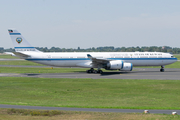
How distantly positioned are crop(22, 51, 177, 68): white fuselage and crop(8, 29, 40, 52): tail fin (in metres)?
1.10

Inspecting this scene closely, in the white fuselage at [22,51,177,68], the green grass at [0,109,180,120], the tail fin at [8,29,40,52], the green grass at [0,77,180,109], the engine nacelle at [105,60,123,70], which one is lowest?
the green grass at [0,77,180,109]

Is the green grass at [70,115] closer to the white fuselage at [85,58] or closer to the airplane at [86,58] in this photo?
the airplane at [86,58]

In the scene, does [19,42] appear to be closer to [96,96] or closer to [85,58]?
[85,58]

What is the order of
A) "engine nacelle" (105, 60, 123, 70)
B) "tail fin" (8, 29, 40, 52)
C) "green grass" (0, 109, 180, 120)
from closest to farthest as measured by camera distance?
"green grass" (0, 109, 180, 120)
"engine nacelle" (105, 60, 123, 70)
"tail fin" (8, 29, 40, 52)

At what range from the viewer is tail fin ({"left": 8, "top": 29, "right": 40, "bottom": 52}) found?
45625 mm

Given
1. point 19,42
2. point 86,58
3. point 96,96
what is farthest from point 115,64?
point 96,96

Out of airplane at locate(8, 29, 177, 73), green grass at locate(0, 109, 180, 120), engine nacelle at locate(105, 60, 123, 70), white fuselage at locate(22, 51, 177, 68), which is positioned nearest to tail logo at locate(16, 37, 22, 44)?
airplane at locate(8, 29, 177, 73)

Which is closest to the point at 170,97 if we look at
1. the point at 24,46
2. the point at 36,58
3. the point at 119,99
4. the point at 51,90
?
the point at 119,99

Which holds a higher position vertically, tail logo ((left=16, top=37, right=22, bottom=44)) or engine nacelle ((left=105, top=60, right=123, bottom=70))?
tail logo ((left=16, top=37, right=22, bottom=44))

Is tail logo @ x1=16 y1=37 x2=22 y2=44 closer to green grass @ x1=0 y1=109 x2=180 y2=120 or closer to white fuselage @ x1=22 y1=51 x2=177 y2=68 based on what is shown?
white fuselage @ x1=22 y1=51 x2=177 y2=68

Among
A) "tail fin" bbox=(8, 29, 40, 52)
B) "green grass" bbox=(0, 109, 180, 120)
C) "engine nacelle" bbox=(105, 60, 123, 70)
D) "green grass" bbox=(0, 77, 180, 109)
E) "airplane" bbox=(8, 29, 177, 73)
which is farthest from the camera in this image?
"tail fin" bbox=(8, 29, 40, 52)

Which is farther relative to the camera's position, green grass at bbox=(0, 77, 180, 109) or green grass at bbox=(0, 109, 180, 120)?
green grass at bbox=(0, 77, 180, 109)

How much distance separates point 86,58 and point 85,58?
7.9 inches

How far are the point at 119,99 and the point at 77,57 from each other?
25.0 meters
